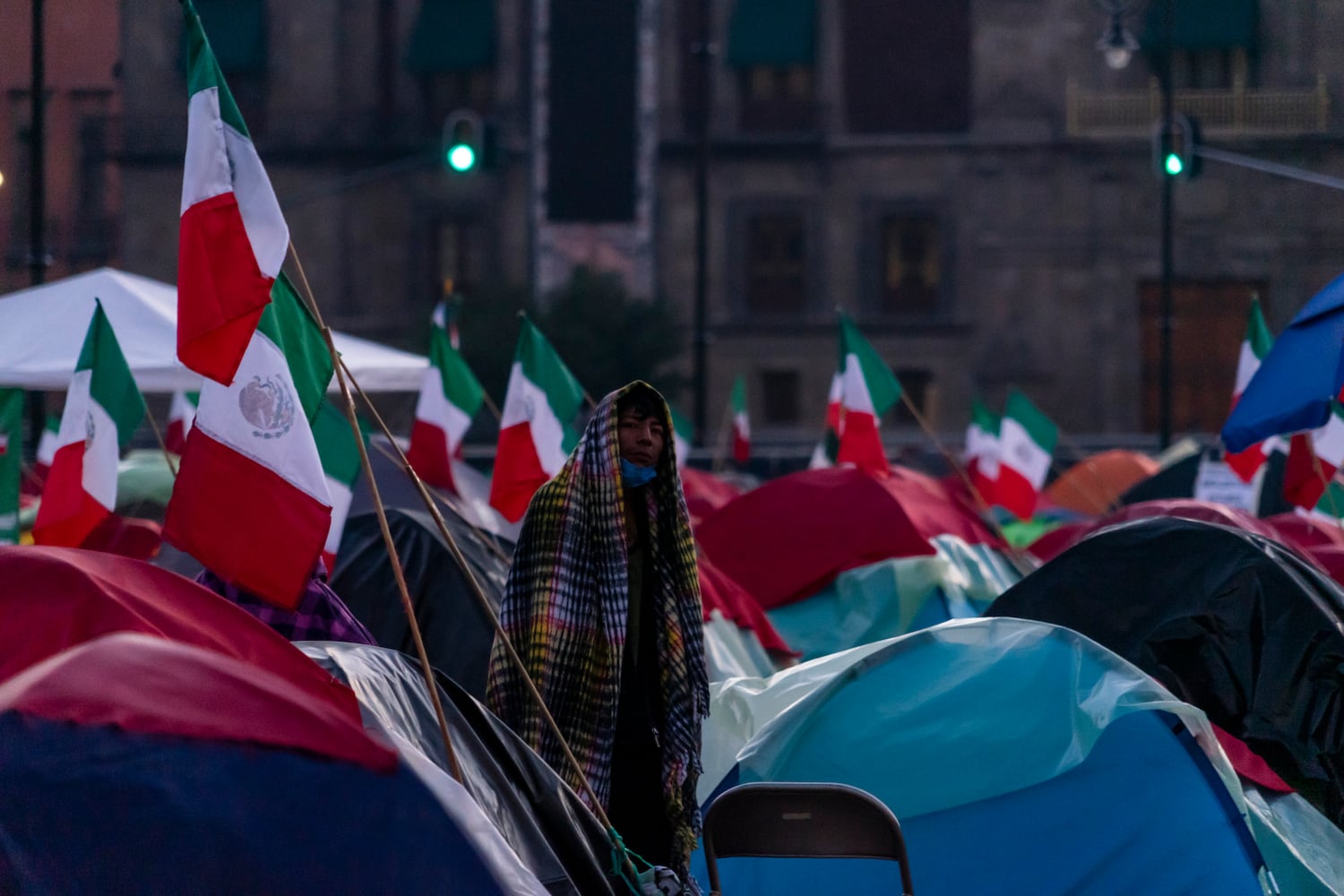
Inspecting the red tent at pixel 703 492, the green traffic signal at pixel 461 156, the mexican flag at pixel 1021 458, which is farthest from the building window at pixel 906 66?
the green traffic signal at pixel 461 156

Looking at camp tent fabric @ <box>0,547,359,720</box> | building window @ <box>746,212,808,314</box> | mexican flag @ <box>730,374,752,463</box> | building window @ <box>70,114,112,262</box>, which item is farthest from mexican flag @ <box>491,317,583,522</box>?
building window @ <box>70,114,112,262</box>

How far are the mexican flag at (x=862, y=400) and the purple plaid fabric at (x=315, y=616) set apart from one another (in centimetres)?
752

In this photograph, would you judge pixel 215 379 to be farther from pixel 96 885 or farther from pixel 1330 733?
pixel 1330 733

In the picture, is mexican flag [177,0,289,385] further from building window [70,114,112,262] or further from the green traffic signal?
building window [70,114,112,262]

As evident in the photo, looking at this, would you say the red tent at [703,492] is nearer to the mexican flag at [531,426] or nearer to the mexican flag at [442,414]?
the mexican flag at [442,414]

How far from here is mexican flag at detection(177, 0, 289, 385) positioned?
4688mm

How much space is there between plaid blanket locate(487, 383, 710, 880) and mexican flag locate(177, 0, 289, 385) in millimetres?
984

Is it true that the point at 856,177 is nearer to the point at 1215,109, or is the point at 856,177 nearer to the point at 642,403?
the point at 1215,109

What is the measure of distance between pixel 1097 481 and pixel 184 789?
2135cm

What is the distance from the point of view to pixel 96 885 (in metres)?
2.95

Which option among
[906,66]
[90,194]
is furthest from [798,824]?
[90,194]

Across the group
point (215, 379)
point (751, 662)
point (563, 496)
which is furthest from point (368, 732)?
point (751, 662)

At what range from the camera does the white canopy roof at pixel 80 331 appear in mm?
11625

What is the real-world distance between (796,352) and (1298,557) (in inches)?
1239
